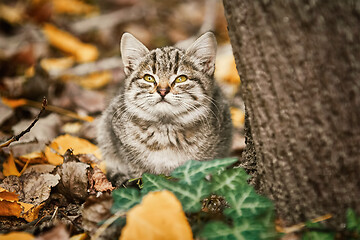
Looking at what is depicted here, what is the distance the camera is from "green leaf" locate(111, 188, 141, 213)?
1.66 m

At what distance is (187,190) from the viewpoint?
5.47ft

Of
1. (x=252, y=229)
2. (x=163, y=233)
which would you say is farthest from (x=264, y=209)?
(x=163, y=233)

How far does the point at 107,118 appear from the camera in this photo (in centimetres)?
327

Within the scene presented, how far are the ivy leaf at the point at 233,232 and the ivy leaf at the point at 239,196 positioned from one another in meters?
0.08

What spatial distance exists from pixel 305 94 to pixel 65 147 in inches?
84.8

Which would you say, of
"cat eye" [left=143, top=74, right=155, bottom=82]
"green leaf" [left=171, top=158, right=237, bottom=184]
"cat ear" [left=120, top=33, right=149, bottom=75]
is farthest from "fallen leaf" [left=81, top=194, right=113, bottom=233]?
"cat ear" [left=120, top=33, right=149, bottom=75]

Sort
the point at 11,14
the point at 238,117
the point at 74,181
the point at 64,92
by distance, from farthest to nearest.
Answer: the point at 11,14
the point at 64,92
the point at 238,117
the point at 74,181

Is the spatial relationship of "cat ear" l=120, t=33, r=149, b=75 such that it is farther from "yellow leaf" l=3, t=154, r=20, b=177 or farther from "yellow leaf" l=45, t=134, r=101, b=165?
"yellow leaf" l=3, t=154, r=20, b=177

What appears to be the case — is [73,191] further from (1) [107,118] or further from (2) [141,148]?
(1) [107,118]

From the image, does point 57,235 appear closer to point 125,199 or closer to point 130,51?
point 125,199

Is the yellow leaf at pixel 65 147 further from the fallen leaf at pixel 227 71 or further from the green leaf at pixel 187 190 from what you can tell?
the fallen leaf at pixel 227 71

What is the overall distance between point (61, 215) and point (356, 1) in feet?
6.55

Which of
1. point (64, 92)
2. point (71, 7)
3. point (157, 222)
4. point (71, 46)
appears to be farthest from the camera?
point (71, 7)

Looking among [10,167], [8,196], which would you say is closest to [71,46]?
[10,167]
